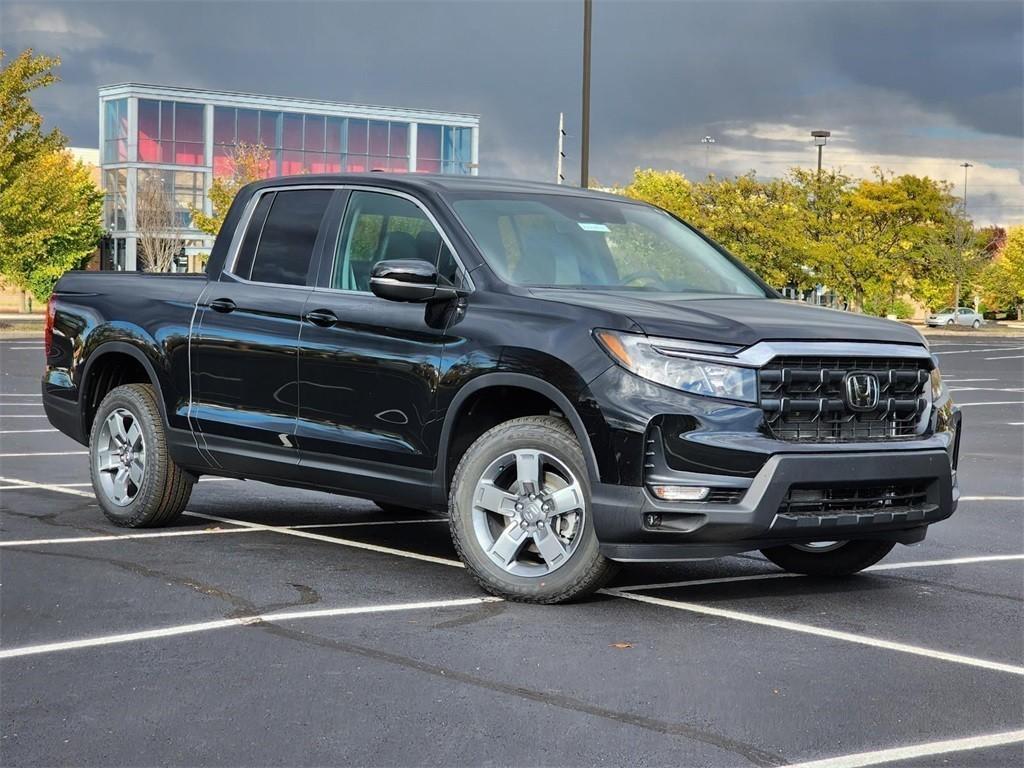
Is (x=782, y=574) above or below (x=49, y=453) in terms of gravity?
above

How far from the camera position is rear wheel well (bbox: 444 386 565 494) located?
695 cm

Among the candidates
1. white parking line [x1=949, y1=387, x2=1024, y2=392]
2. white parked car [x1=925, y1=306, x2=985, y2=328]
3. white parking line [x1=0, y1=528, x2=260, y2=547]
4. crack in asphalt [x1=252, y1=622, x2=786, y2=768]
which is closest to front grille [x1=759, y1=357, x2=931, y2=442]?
crack in asphalt [x1=252, y1=622, x2=786, y2=768]

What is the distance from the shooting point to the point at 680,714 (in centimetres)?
500

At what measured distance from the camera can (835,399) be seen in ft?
21.3

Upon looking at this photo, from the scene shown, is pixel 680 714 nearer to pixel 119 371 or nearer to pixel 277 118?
pixel 119 371

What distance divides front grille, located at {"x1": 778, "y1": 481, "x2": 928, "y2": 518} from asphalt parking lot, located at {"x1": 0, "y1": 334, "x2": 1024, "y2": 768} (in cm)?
49

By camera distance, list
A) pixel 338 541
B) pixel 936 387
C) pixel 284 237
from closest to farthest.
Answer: pixel 936 387, pixel 284 237, pixel 338 541

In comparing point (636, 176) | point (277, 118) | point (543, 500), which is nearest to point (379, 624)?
point (543, 500)

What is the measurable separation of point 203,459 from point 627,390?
10.1 feet

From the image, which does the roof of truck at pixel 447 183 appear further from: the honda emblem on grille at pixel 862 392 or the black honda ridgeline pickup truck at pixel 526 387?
the honda emblem on grille at pixel 862 392

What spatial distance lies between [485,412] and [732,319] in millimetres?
1313

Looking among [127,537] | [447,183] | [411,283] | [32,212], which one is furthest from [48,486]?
[32,212]

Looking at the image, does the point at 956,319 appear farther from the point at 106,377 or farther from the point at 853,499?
the point at 853,499

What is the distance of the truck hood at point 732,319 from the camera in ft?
20.9
